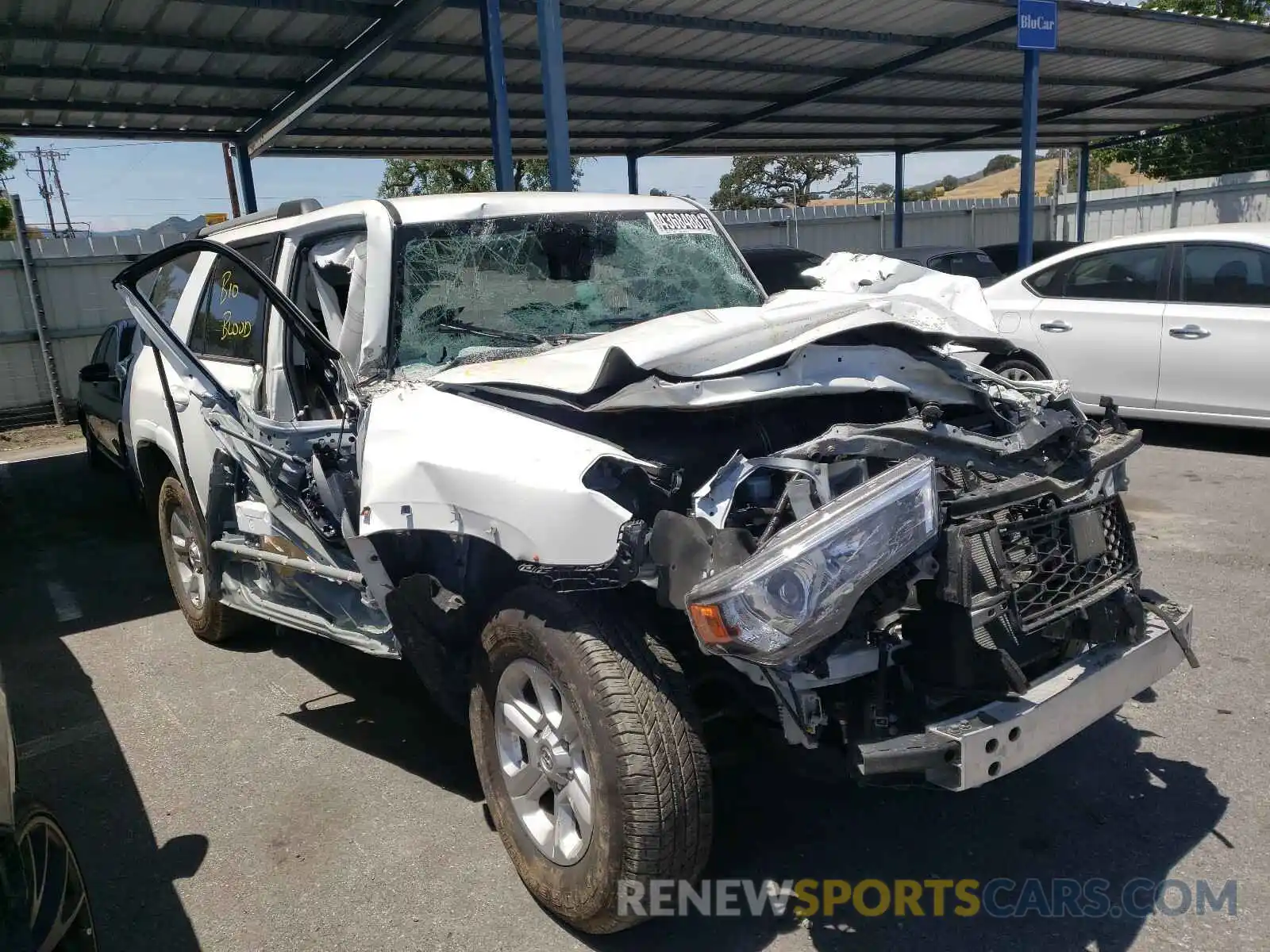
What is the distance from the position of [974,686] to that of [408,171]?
41.0 meters

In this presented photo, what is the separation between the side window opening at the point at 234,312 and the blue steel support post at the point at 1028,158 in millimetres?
11188

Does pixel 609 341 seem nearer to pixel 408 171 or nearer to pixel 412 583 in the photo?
pixel 412 583

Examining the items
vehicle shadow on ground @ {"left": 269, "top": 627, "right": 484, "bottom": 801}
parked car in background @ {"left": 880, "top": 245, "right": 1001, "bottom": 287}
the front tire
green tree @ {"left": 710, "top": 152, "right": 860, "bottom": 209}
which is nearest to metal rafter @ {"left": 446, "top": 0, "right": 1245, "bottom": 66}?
parked car in background @ {"left": 880, "top": 245, "right": 1001, "bottom": 287}

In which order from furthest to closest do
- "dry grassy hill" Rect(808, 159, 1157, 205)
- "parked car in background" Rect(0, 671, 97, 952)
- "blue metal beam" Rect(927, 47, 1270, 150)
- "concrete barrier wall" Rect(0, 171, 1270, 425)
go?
1. "dry grassy hill" Rect(808, 159, 1157, 205)
2. "blue metal beam" Rect(927, 47, 1270, 150)
3. "concrete barrier wall" Rect(0, 171, 1270, 425)
4. "parked car in background" Rect(0, 671, 97, 952)

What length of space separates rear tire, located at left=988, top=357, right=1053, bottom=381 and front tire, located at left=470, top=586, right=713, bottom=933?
575 cm

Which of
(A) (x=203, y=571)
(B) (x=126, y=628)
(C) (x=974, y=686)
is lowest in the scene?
(B) (x=126, y=628)

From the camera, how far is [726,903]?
9.40 ft

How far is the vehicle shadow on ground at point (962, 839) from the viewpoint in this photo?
273cm

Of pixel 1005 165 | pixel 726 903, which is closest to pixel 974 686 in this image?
pixel 726 903

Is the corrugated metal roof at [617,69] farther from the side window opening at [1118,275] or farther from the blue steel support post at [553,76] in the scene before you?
the side window opening at [1118,275]

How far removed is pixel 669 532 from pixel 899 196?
2032 cm

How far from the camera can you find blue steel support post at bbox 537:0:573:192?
8297 mm
